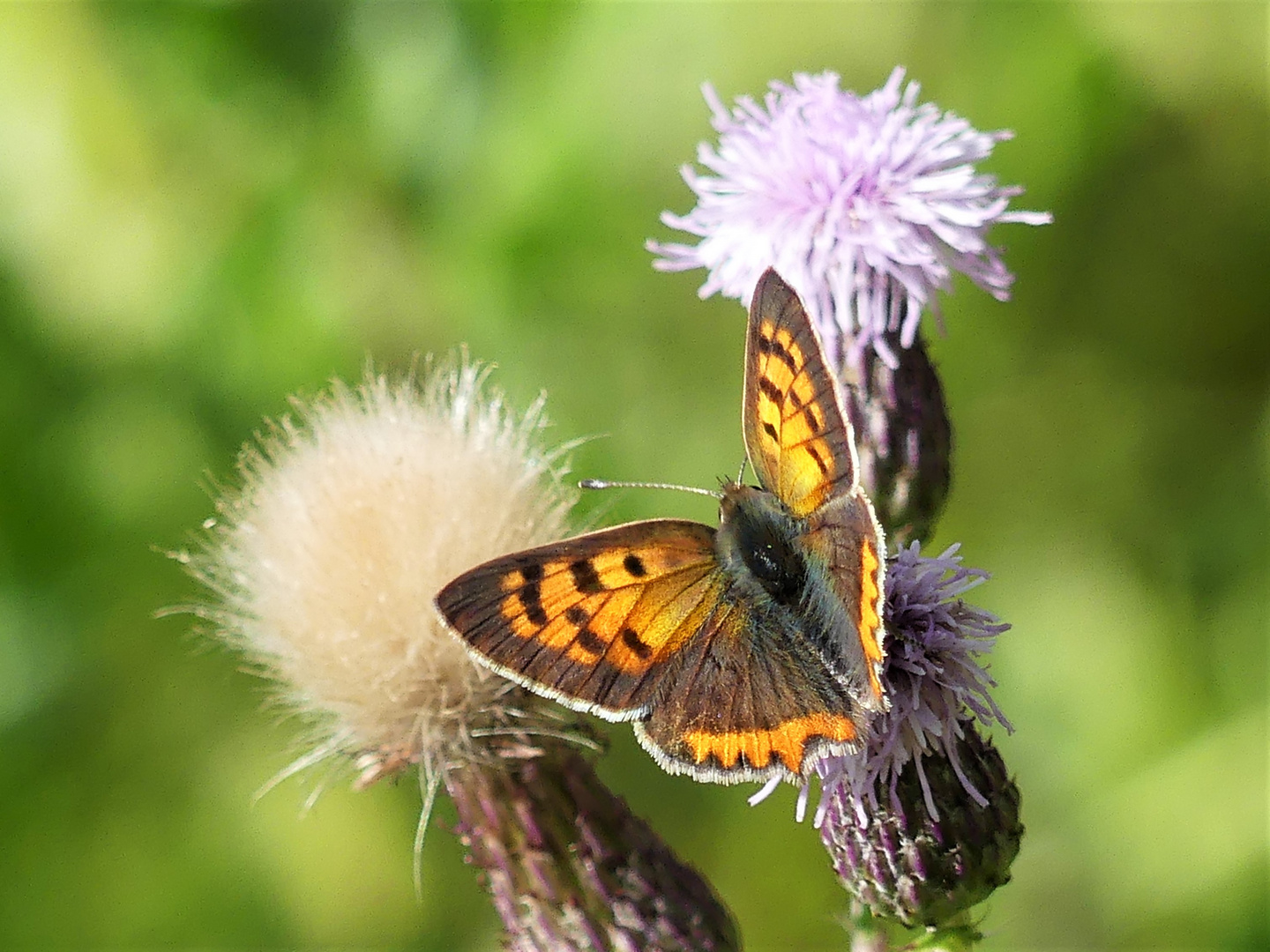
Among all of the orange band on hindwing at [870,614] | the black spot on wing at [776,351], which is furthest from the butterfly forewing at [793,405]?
the orange band on hindwing at [870,614]

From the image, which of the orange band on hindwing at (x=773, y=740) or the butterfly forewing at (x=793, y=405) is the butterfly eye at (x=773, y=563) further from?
the orange band on hindwing at (x=773, y=740)

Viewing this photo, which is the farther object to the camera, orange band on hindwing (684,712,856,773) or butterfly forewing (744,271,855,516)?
butterfly forewing (744,271,855,516)

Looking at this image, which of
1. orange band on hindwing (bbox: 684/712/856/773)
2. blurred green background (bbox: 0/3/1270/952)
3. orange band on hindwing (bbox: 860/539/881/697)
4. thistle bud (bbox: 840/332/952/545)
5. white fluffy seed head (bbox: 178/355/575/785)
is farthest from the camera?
blurred green background (bbox: 0/3/1270/952)

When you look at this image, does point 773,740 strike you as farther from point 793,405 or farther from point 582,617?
point 793,405

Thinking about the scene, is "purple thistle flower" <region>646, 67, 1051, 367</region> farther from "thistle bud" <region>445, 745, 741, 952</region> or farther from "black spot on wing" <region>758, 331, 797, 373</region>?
"thistle bud" <region>445, 745, 741, 952</region>

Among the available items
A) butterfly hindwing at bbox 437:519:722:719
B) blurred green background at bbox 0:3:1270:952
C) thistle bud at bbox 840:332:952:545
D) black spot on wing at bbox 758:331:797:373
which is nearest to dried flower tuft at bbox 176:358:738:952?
butterfly hindwing at bbox 437:519:722:719

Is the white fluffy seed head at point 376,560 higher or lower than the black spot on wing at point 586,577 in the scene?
higher

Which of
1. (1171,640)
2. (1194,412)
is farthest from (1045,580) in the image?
(1194,412)
